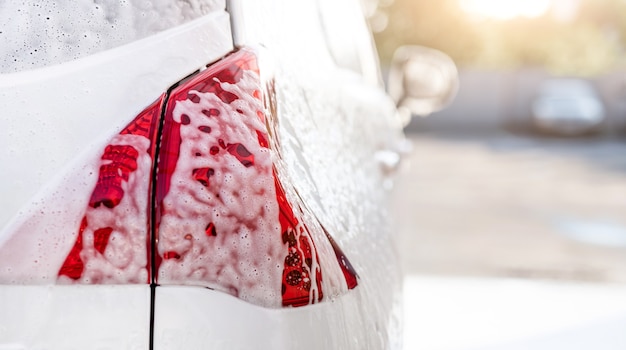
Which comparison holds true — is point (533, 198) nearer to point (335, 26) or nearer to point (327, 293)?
point (335, 26)

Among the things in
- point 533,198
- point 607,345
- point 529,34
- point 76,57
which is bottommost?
point 607,345

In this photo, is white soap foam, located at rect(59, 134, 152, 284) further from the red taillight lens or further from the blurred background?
the blurred background

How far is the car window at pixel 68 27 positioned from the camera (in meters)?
1.12

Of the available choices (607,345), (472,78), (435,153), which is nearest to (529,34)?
(472,78)

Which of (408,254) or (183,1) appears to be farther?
(408,254)

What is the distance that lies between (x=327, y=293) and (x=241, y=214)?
174 mm

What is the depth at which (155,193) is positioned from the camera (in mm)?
1081

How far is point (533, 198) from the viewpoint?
11.2 meters

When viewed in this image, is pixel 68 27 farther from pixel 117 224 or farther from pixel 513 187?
pixel 513 187

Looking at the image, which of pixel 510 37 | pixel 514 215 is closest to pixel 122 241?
pixel 514 215

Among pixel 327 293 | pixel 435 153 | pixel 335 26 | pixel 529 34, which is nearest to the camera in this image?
pixel 327 293

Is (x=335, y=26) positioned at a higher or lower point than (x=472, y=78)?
lower

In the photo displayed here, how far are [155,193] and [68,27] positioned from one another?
0.87ft

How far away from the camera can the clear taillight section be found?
1062mm
